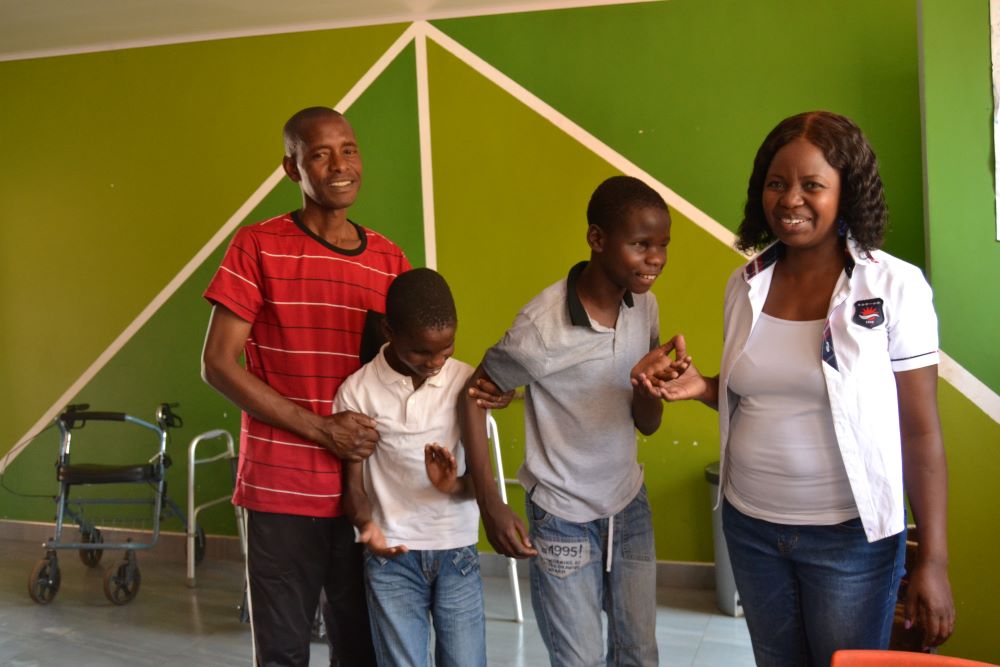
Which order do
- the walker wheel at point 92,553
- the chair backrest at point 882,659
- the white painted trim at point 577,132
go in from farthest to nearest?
the walker wheel at point 92,553 < the white painted trim at point 577,132 < the chair backrest at point 882,659

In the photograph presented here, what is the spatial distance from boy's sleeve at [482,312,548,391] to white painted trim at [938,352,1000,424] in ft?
5.92

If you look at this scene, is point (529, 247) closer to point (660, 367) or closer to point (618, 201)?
point (618, 201)

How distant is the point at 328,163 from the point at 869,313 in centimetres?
118

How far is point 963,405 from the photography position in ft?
10.0

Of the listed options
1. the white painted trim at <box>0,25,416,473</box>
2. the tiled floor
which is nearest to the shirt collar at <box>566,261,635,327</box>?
the tiled floor

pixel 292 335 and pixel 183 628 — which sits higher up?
pixel 292 335

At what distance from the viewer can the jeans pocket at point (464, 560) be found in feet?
6.63

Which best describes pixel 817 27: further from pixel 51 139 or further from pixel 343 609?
pixel 51 139

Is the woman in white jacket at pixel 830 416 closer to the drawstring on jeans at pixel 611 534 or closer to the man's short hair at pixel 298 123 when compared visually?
the drawstring on jeans at pixel 611 534

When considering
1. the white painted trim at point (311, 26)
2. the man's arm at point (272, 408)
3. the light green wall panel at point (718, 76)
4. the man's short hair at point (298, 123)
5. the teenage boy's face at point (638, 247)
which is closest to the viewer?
the teenage boy's face at point (638, 247)

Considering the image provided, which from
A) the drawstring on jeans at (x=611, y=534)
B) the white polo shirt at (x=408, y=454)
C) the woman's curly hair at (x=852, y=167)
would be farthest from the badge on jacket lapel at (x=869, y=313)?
the white polo shirt at (x=408, y=454)

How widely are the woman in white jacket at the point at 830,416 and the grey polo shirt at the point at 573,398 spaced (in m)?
0.21

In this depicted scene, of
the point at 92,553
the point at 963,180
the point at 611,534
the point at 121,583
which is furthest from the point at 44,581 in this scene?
the point at 963,180

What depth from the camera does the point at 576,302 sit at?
1947mm
